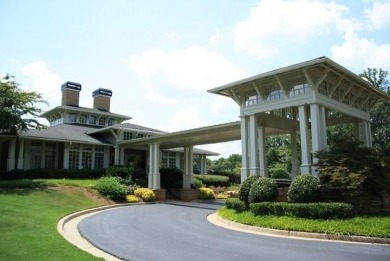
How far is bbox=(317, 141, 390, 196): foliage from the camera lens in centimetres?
1381

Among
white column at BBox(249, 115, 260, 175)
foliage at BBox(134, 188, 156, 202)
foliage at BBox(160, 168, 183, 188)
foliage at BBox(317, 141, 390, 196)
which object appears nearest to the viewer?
foliage at BBox(317, 141, 390, 196)

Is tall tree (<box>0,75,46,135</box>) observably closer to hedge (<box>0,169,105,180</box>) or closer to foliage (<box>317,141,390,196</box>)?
hedge (<box>0,169,105,180</box>)

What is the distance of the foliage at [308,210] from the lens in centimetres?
1336

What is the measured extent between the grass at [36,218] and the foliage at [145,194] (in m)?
4.23

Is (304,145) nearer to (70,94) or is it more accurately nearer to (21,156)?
(21,156)

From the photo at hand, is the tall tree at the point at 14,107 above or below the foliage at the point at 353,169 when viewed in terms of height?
above

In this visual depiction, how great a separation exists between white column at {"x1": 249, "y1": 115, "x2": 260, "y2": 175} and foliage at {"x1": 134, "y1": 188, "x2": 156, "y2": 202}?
10450mm

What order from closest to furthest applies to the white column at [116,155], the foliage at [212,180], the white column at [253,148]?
the white column at [253,148] < the white column at [116,155] < the foliage at [212,180]

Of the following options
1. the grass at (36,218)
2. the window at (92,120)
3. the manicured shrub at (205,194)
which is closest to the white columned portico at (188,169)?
the manicured shrub at (205,194)

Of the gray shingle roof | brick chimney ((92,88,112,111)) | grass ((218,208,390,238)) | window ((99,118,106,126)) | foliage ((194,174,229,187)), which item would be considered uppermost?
brick chimney ((92,88,112,111))

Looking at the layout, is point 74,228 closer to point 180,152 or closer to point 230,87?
point 230,87

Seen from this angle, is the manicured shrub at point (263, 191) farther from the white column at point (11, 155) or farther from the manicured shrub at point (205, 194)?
the white column at point (11, 155)

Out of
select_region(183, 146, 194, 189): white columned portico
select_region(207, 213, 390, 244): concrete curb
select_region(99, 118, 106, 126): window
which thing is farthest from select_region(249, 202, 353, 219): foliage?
select_region(99, 118, 106, 126): window

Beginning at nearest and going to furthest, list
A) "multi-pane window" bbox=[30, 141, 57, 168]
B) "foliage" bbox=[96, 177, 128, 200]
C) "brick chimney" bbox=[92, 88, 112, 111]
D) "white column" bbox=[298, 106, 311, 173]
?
"white column" bbox=[298, 106, 311, 173]
"foliage" bbox=[96, 177, 128, 200]
"multi-pane window" bbox=[30, 141, 57, 168]
"brick chimney" bbox=[92, 88, 112, 111]
